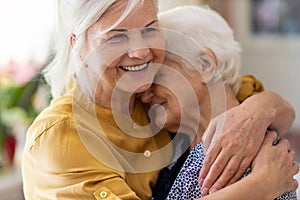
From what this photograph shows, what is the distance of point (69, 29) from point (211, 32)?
1.37ft

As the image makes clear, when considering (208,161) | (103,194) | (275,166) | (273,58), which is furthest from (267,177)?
(273,58)

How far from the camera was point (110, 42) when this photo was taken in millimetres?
1438

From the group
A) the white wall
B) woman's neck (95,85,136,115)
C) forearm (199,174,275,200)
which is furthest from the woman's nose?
the white wall

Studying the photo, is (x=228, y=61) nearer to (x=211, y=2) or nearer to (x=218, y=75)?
(x=218, y=75)

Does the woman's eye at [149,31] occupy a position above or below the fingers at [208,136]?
above

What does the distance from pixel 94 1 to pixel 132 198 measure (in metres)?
0.51

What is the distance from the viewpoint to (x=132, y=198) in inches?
55.6

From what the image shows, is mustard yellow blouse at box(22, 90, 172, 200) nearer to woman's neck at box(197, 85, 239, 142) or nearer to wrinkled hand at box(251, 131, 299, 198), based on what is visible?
woman's neck at box(197, 85, 239, 142)

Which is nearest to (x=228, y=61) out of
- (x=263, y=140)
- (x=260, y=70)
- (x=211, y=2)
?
(x=263, y=140)

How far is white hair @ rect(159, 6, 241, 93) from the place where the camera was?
1.60m

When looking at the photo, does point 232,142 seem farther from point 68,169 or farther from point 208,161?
A: point 68,169

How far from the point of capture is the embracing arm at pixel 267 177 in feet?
4.43

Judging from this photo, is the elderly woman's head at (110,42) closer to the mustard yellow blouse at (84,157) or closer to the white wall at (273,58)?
the mustard yellow blouse at (84,157)

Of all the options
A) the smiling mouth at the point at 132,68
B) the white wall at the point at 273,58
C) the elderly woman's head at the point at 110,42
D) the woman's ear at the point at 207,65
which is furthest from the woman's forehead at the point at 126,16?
the white wall at the point at 273,58
